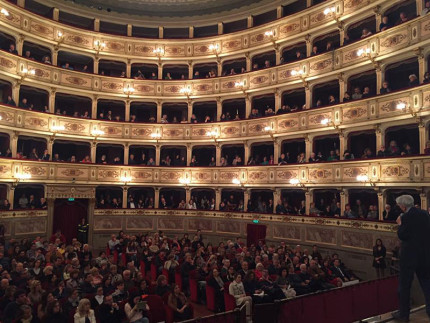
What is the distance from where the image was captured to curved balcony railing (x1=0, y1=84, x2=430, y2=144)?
1677 centimetres

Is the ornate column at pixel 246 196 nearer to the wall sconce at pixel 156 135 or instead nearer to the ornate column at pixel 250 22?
the wall sconce at pixel 156 135

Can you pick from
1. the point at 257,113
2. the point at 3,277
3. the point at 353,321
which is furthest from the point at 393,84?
the point at 3,277

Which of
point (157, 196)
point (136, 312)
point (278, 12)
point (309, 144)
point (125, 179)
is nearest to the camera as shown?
point (136, 312)

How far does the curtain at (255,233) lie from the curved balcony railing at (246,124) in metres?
5.72

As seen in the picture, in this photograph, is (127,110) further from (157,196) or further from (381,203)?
(381,203)

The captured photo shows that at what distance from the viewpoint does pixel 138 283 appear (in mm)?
10055

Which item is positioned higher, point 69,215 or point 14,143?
point 14,143

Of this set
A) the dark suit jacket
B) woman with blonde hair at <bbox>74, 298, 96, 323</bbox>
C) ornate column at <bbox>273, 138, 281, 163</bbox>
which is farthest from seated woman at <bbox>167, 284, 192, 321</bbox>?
ornate column at <bbox>273, 138, 281, 163</bbox>

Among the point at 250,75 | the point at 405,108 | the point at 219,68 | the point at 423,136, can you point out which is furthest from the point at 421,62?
the point at 219,68

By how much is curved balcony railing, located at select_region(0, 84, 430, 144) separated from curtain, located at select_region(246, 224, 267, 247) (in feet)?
18.8

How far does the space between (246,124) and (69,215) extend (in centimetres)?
1321

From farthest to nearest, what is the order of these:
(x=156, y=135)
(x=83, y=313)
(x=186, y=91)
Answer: (x=186, y=91)
(x=156, y=135)
(x=83, y=313)

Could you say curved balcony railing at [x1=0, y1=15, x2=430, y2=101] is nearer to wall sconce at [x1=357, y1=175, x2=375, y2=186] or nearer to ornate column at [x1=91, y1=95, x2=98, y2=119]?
ornate column at [x1=91, y1=95, x2=98, y2=119]

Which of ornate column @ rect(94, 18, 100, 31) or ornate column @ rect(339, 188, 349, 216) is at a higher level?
ornate column @ rect(94, 18, 100, 31)
